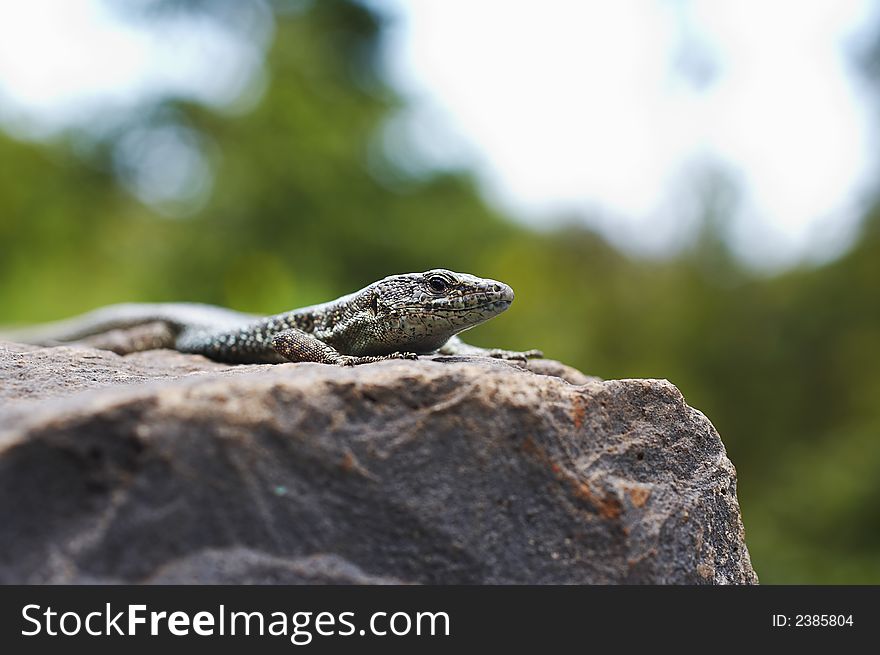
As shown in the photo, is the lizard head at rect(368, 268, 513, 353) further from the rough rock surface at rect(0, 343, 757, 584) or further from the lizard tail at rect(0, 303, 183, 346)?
the lizard tail at rect(0, 303, 183, 346)

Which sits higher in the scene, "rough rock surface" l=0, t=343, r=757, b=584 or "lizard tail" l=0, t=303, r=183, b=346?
"lizard tail" l=0, t=303, r=183, b=346

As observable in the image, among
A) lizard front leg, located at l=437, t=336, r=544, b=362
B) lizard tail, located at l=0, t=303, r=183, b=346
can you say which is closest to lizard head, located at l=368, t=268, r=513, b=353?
lizard front leg, located at l=437, t=336, r=544, b=362

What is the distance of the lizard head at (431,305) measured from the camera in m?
4.13

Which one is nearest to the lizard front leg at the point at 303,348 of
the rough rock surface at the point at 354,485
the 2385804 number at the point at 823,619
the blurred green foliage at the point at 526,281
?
the rough rock surface at the point at 354,485

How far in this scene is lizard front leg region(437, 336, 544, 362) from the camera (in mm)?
4446

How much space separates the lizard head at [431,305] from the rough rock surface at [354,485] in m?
0.93

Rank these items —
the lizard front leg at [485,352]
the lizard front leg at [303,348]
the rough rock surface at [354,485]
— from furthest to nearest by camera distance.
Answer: the lizard front leg at [485,352], the lizard front leg at [303,348], the rough rock surface at [354,485]

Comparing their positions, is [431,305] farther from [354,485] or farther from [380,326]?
[354,485]

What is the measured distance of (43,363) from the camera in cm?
405

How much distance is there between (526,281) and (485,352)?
8.15 metres

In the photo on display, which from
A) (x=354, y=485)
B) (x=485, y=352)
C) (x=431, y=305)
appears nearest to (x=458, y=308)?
(x=431, y=305)

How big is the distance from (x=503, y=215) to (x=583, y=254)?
1526 mm

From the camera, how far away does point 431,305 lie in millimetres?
4211

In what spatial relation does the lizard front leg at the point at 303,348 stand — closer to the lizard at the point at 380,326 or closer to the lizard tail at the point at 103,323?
the lizard at the point at 380,326
